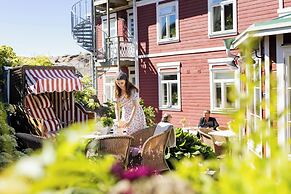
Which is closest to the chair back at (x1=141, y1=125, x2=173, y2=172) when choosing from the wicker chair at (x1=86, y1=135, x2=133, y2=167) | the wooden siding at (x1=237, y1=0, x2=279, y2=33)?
the wicker chair at (x1=86, y1=135, x2=133, y2=167)

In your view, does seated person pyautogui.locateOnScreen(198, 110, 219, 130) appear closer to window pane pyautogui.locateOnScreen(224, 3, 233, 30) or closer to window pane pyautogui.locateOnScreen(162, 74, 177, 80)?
window pane pyautogui.locateOnScreen(224, 3, 233, 30)

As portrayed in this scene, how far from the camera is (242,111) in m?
0.88

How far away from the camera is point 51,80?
35.3ft

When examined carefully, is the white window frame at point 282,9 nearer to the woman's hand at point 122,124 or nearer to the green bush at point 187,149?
the green bush at point 187,149

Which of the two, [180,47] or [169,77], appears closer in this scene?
[180,47]

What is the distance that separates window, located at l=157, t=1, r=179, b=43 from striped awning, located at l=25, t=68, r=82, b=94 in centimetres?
574

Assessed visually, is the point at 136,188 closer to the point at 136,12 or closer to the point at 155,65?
the point at 155,65

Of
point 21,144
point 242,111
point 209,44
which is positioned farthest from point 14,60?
point 242,111

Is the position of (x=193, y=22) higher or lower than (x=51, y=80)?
higher

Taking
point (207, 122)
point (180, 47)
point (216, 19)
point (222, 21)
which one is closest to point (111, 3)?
point (180, 47)

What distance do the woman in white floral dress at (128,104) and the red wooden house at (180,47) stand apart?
17.0ft

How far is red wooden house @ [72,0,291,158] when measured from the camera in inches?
540

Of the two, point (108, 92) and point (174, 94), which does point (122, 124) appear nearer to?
point (174, 94)

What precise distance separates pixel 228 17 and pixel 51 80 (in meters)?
6.69
